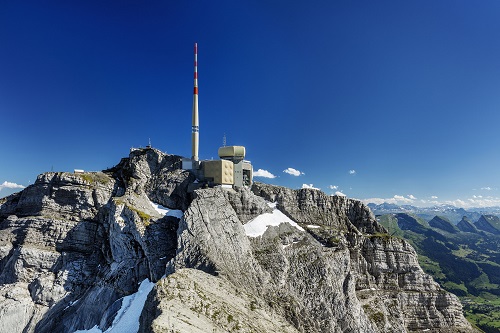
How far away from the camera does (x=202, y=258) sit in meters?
62.2

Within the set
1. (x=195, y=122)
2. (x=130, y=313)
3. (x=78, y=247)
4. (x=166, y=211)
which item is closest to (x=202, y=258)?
(x=130, y=313)

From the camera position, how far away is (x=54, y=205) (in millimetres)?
92750

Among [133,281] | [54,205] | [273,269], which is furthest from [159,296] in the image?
[54,205]

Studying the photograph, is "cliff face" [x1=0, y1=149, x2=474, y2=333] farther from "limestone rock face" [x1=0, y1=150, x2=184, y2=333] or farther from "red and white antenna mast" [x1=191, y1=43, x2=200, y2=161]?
"red and white antenna mast" [x1=191, y1=43, x2=200, y2=161]

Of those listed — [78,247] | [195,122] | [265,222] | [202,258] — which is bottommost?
[202,258]

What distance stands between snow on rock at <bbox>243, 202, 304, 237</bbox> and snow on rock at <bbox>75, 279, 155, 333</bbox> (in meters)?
30.4

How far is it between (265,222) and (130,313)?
45.4 meters

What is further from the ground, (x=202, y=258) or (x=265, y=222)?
(x=265, y=222)

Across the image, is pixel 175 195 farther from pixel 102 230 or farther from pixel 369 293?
pixel 369 293

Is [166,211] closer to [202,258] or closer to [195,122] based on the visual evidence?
[202,258]

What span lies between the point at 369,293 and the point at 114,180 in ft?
315

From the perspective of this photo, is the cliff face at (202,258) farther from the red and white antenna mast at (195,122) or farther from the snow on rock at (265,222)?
the red and white antenna mast at (195,122)

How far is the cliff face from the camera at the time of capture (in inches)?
2450

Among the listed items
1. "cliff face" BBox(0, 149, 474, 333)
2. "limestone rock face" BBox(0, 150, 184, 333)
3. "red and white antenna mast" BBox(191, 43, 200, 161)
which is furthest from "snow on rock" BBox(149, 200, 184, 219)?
"red and white antenna mast" BBox(191, 43, 200, 161)
